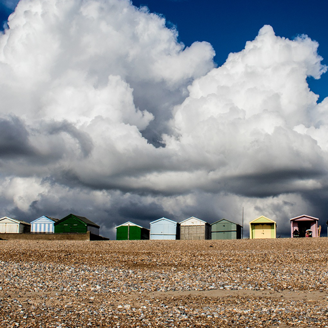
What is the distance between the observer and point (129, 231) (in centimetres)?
5297

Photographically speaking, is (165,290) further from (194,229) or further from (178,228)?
(178,228)

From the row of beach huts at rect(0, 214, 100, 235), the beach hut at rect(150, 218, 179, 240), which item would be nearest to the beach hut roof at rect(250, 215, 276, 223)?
the beach hut at rect(150, 218, 179, 240)

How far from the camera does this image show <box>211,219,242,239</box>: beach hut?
5012 cm

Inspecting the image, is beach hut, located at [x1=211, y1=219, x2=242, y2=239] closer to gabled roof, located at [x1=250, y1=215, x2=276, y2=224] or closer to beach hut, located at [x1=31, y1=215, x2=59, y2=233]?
gabled roof, located at [x1=250, y1=215, x2=276, y2=224]

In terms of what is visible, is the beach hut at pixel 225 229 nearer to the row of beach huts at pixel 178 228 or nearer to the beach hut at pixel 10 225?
the row of beach huts at pixel 178 228

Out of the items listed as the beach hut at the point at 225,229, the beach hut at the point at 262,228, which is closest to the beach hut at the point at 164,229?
the beach hut at the point at 225,229

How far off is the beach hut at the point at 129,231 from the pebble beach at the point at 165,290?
28.8 metres

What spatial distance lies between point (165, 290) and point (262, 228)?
3447 centimetres

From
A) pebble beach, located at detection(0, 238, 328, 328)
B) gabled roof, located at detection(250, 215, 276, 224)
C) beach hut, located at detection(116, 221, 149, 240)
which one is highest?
gabled roof, located at detection(250, 215, 276, 224)

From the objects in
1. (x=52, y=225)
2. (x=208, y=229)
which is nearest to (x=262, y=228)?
(x=208, y=229)

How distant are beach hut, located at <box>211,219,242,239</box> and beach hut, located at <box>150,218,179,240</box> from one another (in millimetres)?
4920

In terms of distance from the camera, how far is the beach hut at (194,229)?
51062 millimetres

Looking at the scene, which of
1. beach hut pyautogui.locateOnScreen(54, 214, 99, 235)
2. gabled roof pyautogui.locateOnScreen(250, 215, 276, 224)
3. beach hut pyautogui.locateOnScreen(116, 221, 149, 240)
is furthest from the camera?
beach hut pyautogui.locateOnScreen(54, 214, 99, 235)

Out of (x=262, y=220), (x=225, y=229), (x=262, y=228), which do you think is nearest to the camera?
(x=262, y=220)
